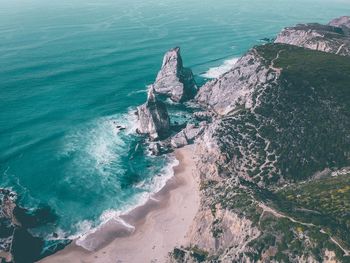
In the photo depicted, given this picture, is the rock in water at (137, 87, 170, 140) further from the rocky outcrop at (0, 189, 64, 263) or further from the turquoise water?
the rocky outcrop at (0, 189, 64, 263)

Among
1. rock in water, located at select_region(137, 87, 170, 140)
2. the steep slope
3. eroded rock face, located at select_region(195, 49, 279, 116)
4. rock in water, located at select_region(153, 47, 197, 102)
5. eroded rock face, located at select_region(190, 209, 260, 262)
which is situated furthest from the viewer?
rock in water, located at select_region(153, 47, 197, 102)

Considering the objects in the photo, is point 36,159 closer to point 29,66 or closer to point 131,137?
point 131,137

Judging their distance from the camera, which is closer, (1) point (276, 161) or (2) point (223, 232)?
(2) point (223, 232)

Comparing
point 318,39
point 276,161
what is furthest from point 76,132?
→ point 318,39

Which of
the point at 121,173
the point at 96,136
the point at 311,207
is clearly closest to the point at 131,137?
the point at 96,136

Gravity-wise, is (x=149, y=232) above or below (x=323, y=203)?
below

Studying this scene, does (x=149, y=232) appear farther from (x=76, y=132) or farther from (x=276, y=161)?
(x=76, y=132)

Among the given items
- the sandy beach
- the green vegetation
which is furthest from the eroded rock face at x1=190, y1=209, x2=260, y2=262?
the green vegetation
